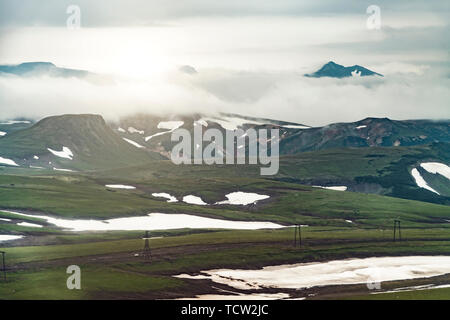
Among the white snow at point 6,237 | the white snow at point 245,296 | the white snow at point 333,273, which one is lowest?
the white snow at point 245,296

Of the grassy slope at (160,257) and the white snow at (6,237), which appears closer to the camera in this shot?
the grassy slope at (160,257)

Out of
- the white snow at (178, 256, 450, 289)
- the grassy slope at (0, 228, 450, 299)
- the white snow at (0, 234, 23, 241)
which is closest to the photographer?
the grassy slope at (0, 228, 450, 299)

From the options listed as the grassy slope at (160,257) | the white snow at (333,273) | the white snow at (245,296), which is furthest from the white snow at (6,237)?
the white snow at (245,296)

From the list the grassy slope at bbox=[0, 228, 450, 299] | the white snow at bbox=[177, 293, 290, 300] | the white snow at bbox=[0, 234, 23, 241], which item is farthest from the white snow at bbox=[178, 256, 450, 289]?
the white snow at bbox=[0, 234, 23, 241]

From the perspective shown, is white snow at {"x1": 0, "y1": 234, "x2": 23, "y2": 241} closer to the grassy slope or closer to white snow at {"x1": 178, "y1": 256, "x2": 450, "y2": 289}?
the grassy slope

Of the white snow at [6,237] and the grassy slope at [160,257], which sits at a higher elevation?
the white snow at [6,237]

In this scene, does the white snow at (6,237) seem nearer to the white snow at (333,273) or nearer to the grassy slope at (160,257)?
the grassy slope at (160,257)

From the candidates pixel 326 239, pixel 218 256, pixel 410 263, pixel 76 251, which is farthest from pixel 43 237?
pixel 410 263

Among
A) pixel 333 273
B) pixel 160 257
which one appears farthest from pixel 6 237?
pixel 333 273
